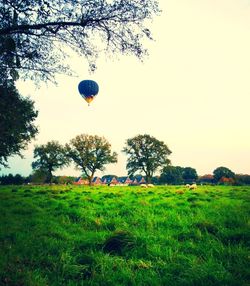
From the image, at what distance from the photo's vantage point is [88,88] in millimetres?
20250

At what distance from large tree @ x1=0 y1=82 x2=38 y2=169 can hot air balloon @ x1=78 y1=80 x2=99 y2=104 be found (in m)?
4.97

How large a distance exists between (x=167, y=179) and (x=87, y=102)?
77202 mm

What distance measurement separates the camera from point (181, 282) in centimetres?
375

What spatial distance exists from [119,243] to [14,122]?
14.5 m

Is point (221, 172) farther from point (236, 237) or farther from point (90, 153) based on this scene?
point (236, 237)

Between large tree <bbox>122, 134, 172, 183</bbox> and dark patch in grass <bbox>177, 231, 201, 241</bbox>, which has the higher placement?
large tree <bbox>122, 134, 172, 183</bbox>

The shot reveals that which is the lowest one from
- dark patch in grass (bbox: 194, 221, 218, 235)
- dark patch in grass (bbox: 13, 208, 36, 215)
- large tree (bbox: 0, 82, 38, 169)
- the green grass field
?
the green grass field

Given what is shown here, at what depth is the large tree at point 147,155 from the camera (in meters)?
69.8

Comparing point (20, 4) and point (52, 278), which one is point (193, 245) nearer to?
point (52, 278)

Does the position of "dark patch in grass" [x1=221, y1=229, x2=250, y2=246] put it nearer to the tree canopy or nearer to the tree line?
the tree line

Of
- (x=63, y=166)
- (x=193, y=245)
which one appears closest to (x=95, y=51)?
(x=193, y=245)

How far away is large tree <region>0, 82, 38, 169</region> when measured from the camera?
583 inches

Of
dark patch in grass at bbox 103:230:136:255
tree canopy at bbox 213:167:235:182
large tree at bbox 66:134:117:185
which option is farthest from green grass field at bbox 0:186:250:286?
tree canopy at bbox 213:167:235:182

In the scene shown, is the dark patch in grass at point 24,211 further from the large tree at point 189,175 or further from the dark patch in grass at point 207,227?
the large tree at point 189,175
